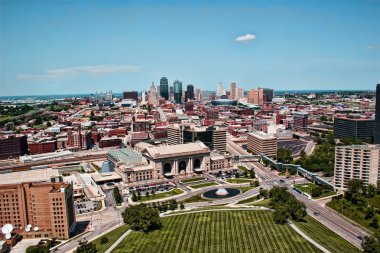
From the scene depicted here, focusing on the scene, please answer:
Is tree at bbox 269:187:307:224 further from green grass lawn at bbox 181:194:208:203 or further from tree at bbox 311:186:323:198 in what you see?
green grass lawn at bbox 181:194:208:203

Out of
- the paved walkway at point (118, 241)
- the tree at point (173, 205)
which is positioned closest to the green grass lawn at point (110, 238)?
the paved walkway at point (118, 241)

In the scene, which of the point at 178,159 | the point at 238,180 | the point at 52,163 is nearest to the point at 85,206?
the point at 178,159

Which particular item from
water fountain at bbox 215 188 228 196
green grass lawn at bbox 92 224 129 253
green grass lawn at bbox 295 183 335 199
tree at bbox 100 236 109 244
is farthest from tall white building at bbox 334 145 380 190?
tree at bbox 100 236 109 244

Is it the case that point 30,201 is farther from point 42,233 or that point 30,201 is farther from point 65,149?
point 65,149

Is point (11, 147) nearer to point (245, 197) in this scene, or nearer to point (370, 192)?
point (245, 197)

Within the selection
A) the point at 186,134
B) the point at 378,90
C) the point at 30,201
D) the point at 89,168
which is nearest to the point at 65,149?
the point at 89,168
